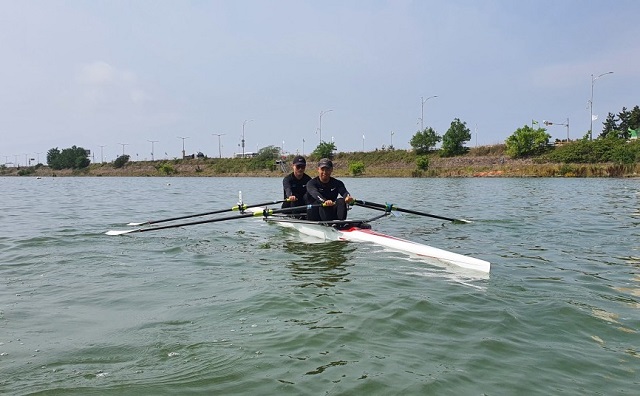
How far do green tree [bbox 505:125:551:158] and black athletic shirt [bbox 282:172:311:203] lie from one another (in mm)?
72203

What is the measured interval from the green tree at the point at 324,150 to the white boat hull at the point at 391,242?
97.0 metres

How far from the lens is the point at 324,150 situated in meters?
110

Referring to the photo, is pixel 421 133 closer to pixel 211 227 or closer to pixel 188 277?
pixel 211 227

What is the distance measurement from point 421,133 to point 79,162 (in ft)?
362

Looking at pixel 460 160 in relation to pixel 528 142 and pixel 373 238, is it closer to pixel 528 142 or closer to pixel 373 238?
pixel 528 142

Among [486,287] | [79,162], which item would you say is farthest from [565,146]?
[79,162]

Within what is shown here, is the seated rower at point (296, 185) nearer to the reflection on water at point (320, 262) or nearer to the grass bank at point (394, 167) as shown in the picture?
the reflection on water at point (320, 262)

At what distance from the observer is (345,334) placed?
5.10 meters

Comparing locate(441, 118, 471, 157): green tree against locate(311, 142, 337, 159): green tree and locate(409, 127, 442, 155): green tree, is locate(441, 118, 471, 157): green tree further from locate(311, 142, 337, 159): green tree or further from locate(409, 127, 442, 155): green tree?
locate(311, 142, 337, 159): green tree

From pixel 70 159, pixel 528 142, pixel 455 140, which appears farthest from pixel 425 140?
pixel 70 159

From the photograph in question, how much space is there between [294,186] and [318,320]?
26.5 ft

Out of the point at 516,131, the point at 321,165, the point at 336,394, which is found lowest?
the point at 336,394

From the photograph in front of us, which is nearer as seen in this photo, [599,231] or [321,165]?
[321,165]

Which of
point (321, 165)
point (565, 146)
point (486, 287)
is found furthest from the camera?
point (565, 146)
